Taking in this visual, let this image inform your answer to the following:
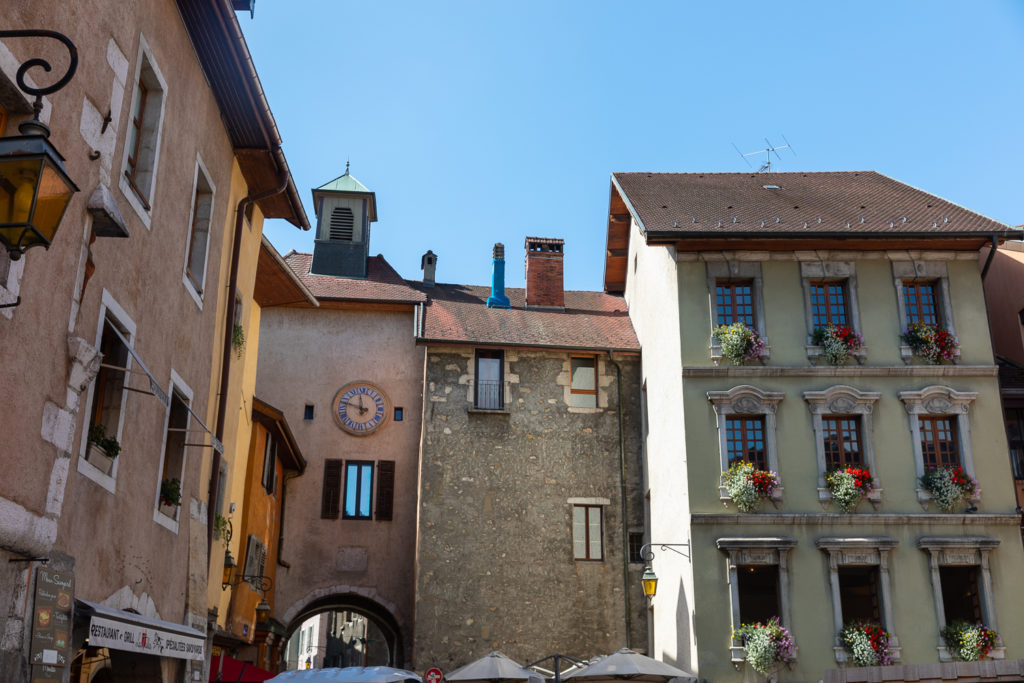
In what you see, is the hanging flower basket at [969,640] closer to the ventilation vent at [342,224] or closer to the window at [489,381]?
the window at [489,381]

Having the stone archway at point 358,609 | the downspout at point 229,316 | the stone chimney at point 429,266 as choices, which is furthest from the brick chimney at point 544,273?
the downspout at point 229,316

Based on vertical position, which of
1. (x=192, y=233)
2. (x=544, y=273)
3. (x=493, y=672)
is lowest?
(x=493, y=672)

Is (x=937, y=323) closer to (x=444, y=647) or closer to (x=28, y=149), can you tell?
(x=444, y=647)

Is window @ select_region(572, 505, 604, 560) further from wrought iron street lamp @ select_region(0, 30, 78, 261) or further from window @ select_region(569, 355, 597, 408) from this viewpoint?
wrought iron street lamp @ select_region(0, 30, 78, 261)

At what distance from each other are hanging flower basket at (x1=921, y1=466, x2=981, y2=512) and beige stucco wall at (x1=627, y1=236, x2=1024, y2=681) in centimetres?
23

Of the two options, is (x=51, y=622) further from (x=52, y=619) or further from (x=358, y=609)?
(x=358, y=609)

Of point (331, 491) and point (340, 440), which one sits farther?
point (340, 440)

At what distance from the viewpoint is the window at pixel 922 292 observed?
1980cm

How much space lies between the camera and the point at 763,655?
1717 centimetres

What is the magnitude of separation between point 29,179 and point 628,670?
13889 millimetres

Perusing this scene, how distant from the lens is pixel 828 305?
2002 cm

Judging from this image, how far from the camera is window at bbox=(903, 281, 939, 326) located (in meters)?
19.9

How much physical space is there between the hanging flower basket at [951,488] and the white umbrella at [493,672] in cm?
787

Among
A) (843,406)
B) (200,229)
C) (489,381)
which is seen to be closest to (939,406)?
(843,406)
